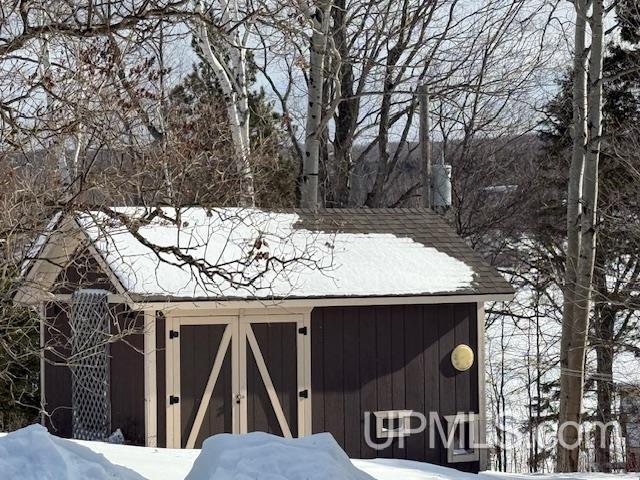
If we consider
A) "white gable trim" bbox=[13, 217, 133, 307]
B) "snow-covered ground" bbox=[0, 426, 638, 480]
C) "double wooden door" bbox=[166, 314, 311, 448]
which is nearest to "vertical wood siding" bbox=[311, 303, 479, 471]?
"double wooden door" bbox=[166, 314, 311, 448]

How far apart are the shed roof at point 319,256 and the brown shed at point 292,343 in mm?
27

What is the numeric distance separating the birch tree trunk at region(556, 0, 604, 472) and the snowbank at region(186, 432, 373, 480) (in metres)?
8.77

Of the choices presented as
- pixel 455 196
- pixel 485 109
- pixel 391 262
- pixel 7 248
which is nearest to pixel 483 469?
pixel 391 262

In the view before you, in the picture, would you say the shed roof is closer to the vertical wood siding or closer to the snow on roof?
the snow on roof

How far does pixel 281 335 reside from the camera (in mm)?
11344

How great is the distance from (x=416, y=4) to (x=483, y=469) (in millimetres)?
10932

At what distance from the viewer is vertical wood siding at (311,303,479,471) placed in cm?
1146

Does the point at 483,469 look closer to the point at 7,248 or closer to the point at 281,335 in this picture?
the point at 281,335

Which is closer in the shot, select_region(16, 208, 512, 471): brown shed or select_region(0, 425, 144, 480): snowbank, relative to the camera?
select_region(0, 425, 144, 480): snowbank

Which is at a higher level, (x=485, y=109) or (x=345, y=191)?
(x=485, y=109)

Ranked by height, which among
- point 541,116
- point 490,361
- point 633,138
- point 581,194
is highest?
point 541,116

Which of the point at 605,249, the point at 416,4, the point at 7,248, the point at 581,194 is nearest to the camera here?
the point at 7,248

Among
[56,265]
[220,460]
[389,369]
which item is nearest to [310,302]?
[389,369]

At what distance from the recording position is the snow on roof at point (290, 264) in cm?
1073
